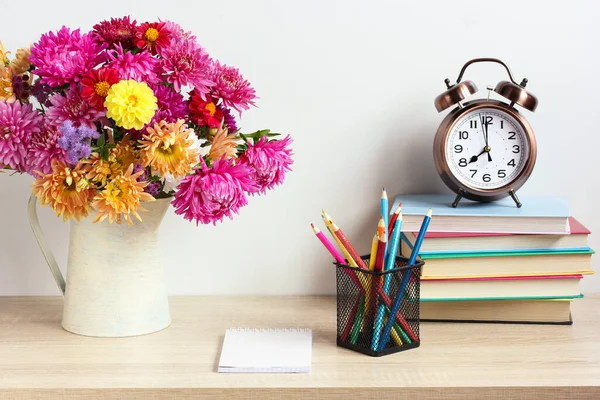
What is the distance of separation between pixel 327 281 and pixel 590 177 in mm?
506

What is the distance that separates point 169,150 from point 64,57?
187mm

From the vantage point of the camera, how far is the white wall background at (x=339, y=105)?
1342 mm

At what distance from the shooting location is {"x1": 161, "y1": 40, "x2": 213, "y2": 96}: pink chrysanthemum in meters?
1.06

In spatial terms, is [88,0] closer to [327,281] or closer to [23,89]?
[23,89]

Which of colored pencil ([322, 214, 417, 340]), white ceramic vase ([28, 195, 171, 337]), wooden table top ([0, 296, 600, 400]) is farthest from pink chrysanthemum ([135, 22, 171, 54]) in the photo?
wooden table top ([0, 296, 600, 400])

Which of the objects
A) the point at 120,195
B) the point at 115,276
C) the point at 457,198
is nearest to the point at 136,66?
the point at 120,195

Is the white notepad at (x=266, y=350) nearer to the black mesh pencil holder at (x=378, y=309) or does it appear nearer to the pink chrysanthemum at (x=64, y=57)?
the black mesh pencil holder at (x=378, y=309)

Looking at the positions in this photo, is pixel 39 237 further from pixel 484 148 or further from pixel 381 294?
pixel 484 148

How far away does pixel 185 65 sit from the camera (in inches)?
41.9

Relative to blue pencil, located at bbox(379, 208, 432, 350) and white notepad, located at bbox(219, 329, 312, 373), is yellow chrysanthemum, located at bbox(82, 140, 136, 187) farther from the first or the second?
blue pencil, located at bbox(379, 208, 432, 350)

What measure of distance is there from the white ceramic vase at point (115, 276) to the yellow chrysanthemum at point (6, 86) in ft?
0.52

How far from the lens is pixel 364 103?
136cm

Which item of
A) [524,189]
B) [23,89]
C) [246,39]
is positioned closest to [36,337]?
[23,89]

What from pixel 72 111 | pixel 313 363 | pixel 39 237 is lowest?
pixel 313 363
